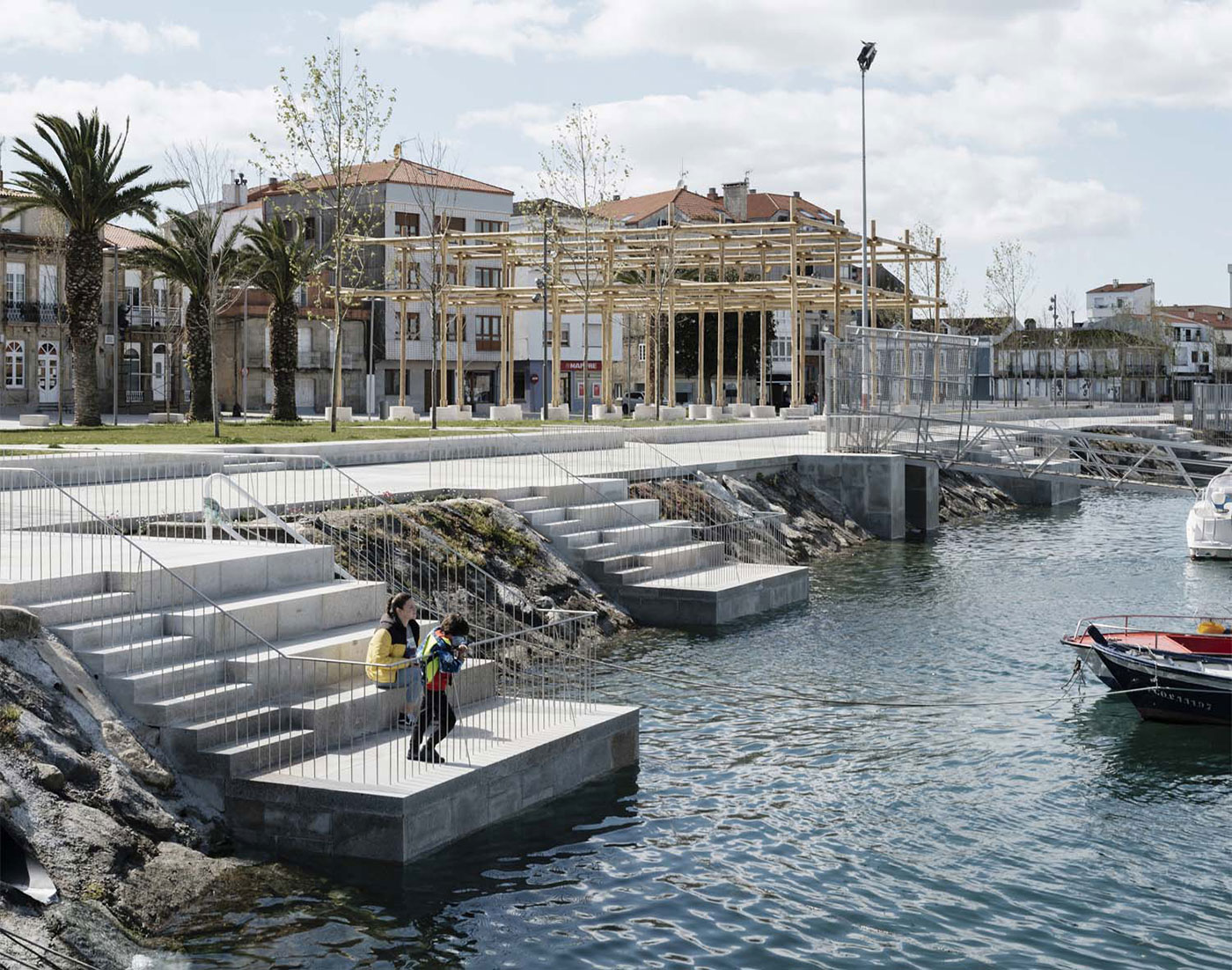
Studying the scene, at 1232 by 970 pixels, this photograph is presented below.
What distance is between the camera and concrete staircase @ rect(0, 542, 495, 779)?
503 inches

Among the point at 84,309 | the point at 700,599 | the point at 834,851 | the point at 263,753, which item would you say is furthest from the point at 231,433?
the point at 834,851

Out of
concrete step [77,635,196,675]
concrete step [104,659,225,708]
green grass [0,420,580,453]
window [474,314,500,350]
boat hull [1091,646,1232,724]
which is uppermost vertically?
window [474,314,500,350]

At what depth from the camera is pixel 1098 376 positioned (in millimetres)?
121688

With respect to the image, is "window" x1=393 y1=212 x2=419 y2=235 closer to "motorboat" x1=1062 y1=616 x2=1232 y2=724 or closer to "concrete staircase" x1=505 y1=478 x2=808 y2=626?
"concrete staircase" x1=505 y1=478 x2=808 y2=626

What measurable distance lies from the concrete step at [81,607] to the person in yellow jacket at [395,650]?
7.81 ft

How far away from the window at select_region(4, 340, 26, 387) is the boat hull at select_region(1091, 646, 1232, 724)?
62882mm

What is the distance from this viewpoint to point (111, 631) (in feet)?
44.1

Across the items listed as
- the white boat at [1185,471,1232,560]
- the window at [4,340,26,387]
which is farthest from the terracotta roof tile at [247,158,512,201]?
the white boat at [1185,471,1232,560]

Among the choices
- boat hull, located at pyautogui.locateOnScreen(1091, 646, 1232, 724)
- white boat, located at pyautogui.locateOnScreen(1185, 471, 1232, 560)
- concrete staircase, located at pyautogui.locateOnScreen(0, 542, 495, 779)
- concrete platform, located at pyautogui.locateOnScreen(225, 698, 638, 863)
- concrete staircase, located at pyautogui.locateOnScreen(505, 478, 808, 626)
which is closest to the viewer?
concrete platform, located at pyautogui.locateOnScreen(225, 698, 638, 863)

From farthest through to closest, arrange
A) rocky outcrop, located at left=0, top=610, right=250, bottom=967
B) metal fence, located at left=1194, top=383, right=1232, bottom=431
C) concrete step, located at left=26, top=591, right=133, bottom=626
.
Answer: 1. metal fence, located at left=1194, top=383, right=1232, bottom=431
2. concrete step, located at left=26, top=591, right=133, bottom=626
3. rocky outcrop, located at left=0, top=610, right=250, bottom=967

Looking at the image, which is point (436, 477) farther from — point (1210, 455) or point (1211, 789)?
point (1210, 455)

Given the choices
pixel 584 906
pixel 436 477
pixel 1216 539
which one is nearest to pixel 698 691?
pixel 584 906

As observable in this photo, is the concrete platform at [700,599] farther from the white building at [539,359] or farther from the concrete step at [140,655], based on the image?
the white building at [539,359]

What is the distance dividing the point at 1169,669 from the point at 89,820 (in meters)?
11.8
